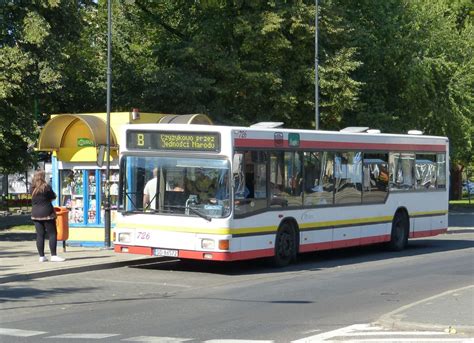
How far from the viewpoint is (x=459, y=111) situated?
44.1 m

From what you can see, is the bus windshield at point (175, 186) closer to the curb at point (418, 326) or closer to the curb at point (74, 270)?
the curb at point (74, 270)

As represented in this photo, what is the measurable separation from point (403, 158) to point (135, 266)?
862cm

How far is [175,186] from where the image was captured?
1883cm

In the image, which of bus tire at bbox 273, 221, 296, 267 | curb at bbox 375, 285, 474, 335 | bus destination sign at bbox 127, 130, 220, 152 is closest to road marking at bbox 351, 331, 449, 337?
curb at bbox 375, 285, 474, 335

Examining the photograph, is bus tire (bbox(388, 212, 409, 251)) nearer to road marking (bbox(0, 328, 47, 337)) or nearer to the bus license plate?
the bus license plate

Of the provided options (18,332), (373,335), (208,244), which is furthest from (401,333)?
(208,244)

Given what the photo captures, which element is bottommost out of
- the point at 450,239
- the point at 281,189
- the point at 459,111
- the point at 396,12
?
the point at 450,239

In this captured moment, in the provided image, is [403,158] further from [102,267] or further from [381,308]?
[381,308]

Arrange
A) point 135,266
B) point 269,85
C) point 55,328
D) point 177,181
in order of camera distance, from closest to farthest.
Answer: point 55,328, point 177,181, point 135,266, point 269,85

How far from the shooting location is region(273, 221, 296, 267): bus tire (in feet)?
65.1

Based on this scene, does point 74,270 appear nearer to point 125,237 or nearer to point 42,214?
point 125,237

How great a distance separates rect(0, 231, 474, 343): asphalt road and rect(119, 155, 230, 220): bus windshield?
1329mm

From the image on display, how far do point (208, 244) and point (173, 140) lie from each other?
2372 mm

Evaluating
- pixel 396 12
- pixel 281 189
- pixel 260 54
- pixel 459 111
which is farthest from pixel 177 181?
pixel 459 111
